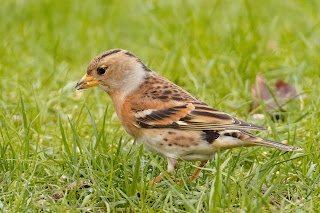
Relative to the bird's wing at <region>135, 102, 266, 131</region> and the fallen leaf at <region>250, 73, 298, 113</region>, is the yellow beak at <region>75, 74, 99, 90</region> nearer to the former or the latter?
the bird's wing at <region>135, 102, 266, 131</region>

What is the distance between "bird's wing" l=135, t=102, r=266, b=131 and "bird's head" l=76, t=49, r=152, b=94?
15.3 inches

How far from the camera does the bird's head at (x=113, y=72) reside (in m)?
4.69

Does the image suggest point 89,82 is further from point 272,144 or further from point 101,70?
point 272,144

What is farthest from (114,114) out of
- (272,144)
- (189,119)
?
(272,144)

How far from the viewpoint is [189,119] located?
4.28 metres

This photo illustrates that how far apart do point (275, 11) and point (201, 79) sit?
2.66 metres

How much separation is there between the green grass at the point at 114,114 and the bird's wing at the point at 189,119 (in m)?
0.20

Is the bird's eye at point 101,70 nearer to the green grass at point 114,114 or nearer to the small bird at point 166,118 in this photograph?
the small bird at point 166,118

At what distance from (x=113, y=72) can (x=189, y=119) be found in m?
0.78

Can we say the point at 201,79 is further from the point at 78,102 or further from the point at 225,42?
the point at 78,102

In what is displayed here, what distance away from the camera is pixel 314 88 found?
229 inches

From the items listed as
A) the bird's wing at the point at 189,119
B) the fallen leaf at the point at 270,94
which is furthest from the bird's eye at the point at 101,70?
the fallen leaf at the point at 270,94

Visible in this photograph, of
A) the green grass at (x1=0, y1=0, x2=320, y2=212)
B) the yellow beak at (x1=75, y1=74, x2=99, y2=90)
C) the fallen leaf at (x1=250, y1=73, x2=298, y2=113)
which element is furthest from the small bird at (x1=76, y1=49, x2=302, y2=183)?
the fallen leaf at (x1=250, y1=73, x2=298, y2=113)

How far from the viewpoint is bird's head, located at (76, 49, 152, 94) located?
469 cm
